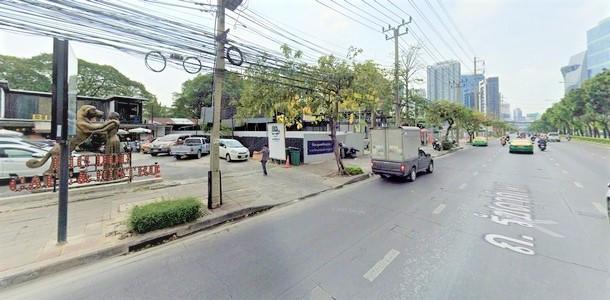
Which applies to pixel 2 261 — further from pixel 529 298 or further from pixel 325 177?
pixel 325 177

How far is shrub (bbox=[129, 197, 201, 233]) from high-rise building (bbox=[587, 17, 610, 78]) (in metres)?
111

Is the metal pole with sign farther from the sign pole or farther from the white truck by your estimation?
the white truck

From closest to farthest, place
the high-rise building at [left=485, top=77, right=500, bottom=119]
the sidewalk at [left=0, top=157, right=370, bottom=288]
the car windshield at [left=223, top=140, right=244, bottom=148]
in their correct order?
the sidewalk at [left=0, top=157, right=370, bottom=288]
the car windshield at [left=223, top=140, right=244, bottom=148]
the high-rise building at [left=485, top=77, right=500, bottom=119]

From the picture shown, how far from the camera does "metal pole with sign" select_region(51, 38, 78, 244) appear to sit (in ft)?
15.7

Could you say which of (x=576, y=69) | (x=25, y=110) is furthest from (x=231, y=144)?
(x=576, y=69)

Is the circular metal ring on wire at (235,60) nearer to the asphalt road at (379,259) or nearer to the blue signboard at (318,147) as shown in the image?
the asphalt road at (379,259)

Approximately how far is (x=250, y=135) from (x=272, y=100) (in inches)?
404

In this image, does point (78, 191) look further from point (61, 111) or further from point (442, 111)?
point (442, 111)

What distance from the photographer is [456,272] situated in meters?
3.80

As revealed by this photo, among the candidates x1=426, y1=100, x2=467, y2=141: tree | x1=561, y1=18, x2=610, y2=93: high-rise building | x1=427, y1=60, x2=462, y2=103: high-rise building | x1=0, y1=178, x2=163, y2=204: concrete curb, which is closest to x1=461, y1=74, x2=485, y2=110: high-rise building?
x1=427, y1=60, x2=462, y2=103: high-rise building

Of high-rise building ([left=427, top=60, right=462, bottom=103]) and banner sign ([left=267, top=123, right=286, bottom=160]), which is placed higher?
high-rise building ([left=427, top=60, right=462, bottom=103])

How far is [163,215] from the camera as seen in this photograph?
18.5ft

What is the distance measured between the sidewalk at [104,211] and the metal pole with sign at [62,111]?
53 cm

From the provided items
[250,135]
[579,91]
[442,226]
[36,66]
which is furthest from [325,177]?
[579,91]
